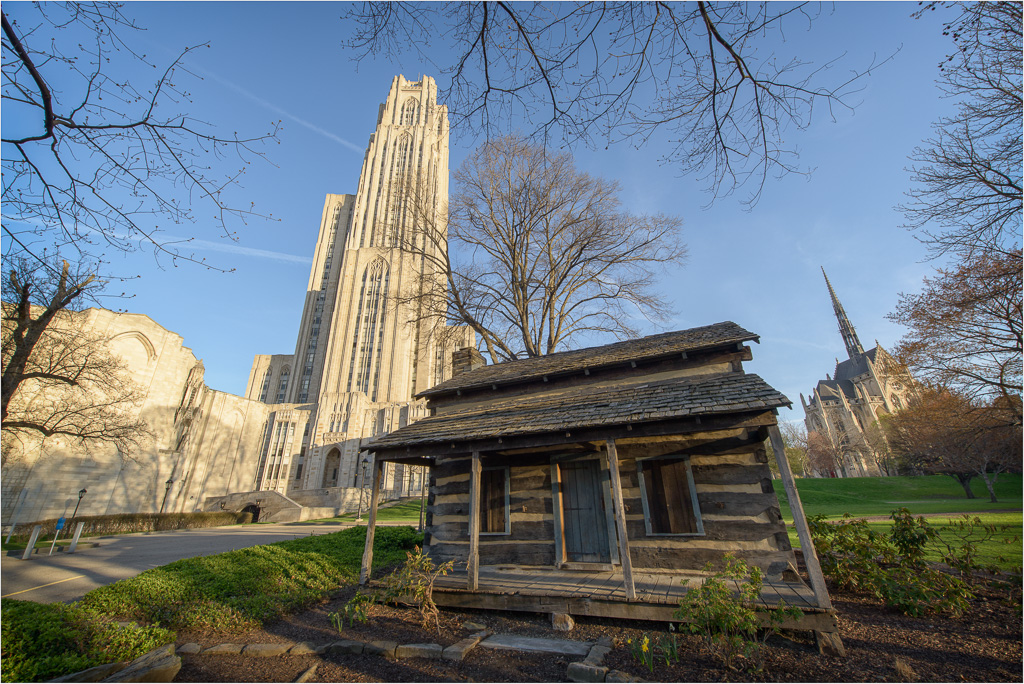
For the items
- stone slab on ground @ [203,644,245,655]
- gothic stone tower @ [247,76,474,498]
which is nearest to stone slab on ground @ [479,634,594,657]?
stone slab on ground @ [203,644,245,655]

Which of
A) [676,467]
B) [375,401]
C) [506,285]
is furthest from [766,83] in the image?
[375,401]

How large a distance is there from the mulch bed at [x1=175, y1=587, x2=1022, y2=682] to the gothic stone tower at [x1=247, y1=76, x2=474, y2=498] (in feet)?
Answer: 141

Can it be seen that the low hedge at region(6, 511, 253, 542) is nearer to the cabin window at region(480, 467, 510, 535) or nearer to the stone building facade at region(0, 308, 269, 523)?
the stone building facade at region(0, 308, 269, 523)

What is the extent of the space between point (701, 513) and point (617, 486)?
8.16ft

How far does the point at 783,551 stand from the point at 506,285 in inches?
631

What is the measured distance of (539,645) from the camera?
6.01 m

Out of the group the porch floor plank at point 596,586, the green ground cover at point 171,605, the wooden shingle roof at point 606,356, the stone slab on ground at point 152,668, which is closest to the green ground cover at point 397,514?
the green ground cover at point 171,605

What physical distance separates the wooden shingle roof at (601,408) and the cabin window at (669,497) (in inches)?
66.0

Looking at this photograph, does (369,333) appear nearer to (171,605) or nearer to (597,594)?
(171,605)

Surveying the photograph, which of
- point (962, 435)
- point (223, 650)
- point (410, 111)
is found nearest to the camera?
point (223, 650)

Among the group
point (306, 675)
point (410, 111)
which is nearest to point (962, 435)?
point (306, 675)

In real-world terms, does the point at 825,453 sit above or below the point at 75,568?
above

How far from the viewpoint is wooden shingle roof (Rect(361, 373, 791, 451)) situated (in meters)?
7.26

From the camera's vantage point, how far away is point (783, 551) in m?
7.80
